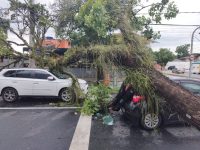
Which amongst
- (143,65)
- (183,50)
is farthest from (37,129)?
(183,50)

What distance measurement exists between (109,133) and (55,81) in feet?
20.1

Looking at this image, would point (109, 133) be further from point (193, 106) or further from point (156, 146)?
point (193, 106)

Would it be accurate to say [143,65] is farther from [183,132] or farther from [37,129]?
[37,129]

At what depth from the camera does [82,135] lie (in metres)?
7.29

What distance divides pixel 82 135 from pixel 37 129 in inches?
59.9

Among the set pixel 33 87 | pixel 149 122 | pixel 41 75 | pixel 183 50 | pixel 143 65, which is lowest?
pixel 149 122

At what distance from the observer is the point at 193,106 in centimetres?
354

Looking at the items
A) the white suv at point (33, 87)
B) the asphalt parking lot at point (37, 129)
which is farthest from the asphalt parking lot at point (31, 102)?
the asphalt parking lot at point (37, 129)

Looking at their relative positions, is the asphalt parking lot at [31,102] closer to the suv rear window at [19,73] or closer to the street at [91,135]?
the suv rear window at [19,73]

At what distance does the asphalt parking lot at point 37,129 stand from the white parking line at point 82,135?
5.5 inches

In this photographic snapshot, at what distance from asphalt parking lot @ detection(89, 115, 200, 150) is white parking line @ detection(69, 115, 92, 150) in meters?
0.12

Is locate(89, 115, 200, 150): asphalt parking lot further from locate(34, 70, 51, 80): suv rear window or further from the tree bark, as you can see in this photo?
locate(34, 70, 51, 80): suv rear window

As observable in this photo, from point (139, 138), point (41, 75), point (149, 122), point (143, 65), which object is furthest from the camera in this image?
point (41, 75)

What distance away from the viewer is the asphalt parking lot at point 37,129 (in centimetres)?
658
